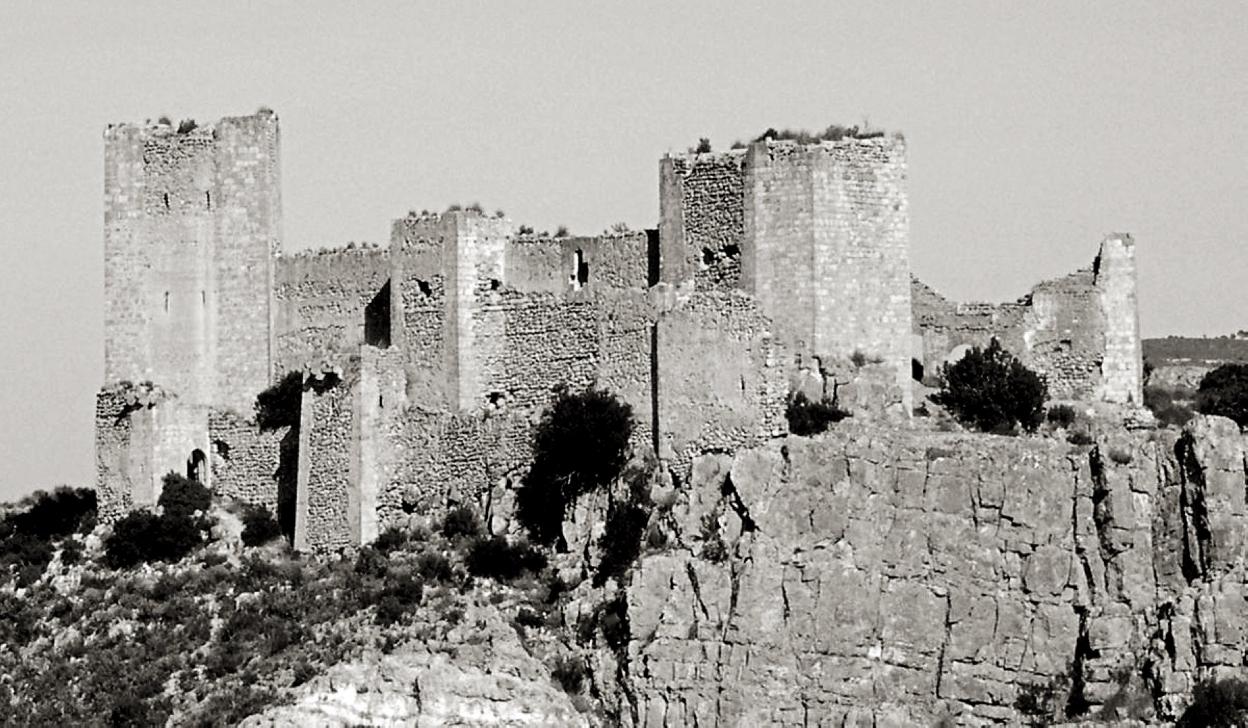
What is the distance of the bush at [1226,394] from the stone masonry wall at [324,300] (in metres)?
17.6

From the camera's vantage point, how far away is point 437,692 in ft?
225

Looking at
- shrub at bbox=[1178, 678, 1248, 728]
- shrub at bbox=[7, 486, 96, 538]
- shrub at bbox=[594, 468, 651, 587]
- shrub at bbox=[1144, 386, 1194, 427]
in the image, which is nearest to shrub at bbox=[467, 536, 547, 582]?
shrub at bbox=[594, 468, 651, 587]

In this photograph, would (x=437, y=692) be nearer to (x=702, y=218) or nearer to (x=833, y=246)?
(x=702, y=218)

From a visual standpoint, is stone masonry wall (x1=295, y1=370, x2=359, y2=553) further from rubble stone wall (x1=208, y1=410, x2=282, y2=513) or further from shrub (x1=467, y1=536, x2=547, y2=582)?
shrub (x1=467, y1=536, x2=547, y2=582)

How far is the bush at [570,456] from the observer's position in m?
70.9

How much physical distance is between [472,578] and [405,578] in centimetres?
131

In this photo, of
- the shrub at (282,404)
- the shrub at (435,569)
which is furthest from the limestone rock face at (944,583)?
the shrub at (282,404)

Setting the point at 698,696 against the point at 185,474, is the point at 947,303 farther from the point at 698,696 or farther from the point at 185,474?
the point at 185,474

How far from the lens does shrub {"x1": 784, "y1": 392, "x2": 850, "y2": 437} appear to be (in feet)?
229

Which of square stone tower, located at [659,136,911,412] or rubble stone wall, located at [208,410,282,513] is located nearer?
square stone tower, located at [659,136,911,412]

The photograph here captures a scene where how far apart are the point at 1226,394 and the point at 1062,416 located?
809cm

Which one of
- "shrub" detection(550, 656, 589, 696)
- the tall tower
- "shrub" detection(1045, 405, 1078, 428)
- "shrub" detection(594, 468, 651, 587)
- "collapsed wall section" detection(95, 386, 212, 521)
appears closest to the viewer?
"shrub" detection(550, 656, 589, 696)

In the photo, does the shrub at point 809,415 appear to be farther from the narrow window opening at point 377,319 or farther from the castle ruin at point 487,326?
the narrow window opening at point 377,319

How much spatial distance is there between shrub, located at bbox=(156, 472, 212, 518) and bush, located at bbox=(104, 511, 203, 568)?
42cm
